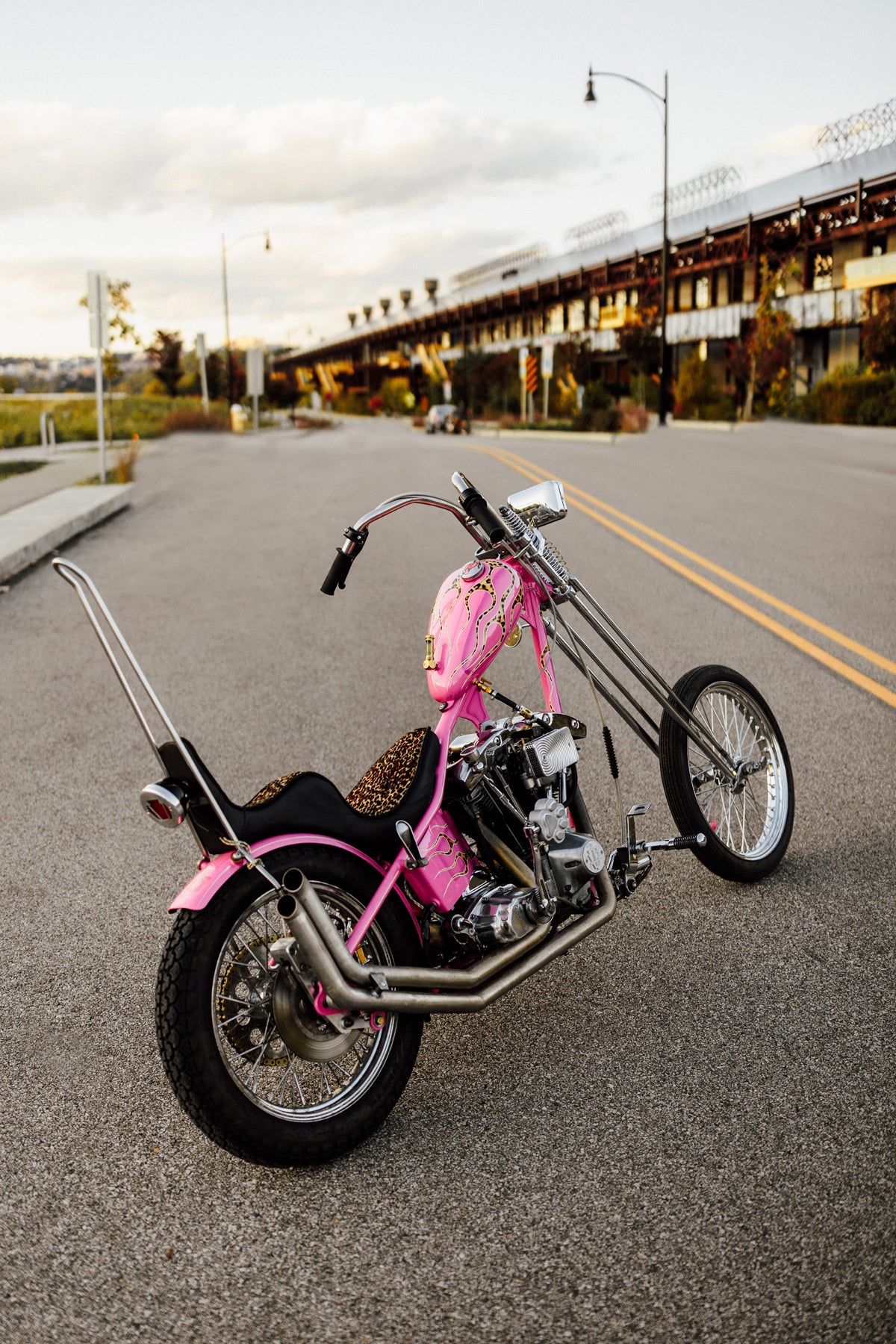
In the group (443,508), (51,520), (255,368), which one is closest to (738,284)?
(255,368)

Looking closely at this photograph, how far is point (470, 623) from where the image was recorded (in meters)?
3.36

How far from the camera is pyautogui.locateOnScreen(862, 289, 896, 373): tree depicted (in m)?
37.8

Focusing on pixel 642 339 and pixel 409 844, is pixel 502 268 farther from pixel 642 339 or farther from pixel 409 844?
pixel 409 844

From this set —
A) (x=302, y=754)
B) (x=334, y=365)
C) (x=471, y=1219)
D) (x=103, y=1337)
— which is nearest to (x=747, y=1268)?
(x=471, y=1219)

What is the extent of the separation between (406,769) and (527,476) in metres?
18.4

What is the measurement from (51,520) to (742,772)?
13.2 metres

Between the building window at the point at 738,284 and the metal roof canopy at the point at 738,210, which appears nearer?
the metal roof canopy at the point at 738,210

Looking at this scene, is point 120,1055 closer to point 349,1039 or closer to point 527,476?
point 349,1039

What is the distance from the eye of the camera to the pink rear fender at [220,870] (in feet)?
9.11

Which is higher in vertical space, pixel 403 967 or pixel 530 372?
pixel 530 372

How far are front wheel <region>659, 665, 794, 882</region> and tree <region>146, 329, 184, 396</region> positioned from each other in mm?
78838

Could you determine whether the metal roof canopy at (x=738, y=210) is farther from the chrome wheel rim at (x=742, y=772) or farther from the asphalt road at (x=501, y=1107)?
the chrome wheel rim at (x=742, y=772)

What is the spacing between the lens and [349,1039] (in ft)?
9.92

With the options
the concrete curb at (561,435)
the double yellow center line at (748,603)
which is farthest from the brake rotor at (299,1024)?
the concrete curb at (561,435)
